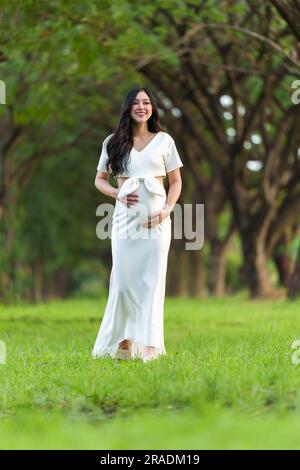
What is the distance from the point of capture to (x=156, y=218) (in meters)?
9.30

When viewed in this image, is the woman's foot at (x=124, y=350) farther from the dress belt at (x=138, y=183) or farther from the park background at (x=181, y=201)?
the dress belt at (x=138, y=183)

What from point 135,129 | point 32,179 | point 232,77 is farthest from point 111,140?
point 32,179

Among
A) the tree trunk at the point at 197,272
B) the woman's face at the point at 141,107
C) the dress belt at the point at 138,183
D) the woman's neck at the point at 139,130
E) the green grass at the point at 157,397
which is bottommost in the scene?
the green grass at the point at 157,397

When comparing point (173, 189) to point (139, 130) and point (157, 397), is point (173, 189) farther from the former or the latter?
point (157, 397)

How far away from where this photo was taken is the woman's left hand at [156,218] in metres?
9.30

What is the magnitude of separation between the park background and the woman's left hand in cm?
120

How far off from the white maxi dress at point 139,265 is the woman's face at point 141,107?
0.26 meters

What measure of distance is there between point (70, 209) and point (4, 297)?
9.80 meters

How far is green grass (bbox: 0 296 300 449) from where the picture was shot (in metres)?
5.62

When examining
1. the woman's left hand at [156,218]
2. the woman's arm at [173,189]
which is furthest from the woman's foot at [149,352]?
the woman's arm at [173,189]

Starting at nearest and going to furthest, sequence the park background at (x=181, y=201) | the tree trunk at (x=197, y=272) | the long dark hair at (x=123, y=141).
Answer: the park background at (x=181, y=201)
the long dark hair at (x=123, y=141)
the tree trunk at (x=197, y=272)

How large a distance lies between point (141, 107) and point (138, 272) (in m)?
1.48

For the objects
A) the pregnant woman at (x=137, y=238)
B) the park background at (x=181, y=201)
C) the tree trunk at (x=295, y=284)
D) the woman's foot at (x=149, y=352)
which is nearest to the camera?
the park background at (x=181, y=201)
